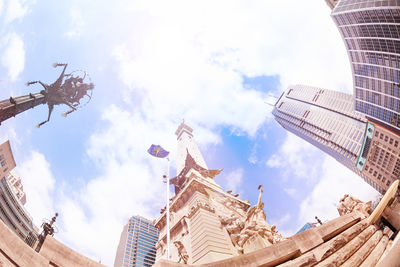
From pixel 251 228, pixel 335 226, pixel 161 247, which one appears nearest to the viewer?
pixel 335 226

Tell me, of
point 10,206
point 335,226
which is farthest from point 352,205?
point 10,206

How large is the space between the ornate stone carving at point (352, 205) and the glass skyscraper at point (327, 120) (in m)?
120

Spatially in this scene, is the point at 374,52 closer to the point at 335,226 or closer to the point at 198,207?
the point at 198,207

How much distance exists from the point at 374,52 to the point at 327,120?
78.4 meters

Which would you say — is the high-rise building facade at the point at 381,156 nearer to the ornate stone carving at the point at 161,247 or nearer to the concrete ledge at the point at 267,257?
the ornate stone carving at the point at 161,247

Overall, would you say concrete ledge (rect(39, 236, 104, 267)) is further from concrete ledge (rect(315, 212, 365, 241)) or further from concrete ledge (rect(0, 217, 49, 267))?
concrete ledge (rect(315, 212, 365, 241))

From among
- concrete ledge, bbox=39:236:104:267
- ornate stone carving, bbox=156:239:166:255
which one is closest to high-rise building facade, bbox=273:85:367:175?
ornate stone carving, bbox=156:239:166:255

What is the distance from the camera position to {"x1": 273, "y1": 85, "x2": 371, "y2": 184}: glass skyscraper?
4446 inches

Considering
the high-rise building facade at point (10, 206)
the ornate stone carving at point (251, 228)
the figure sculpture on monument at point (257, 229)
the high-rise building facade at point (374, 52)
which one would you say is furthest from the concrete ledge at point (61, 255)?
the high-rise building facade at point (374, 52)

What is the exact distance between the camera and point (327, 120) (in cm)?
13550

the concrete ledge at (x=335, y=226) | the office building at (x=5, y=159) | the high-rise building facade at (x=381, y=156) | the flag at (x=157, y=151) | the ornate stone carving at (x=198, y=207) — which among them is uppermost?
the high-rise building facade at (x=381, y=156)

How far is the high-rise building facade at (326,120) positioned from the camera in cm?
11338

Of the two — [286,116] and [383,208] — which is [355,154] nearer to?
[286,116]

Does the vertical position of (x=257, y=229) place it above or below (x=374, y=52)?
below
